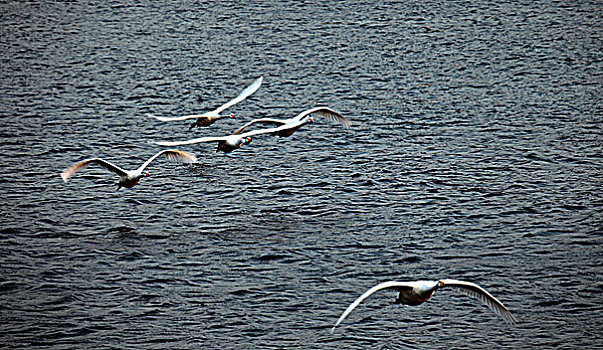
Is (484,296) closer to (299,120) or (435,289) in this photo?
(435,289)

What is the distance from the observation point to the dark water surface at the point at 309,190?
2317cm

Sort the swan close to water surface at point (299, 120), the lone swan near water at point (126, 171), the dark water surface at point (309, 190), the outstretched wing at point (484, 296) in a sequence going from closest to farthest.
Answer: the outstretched wing at point (484, 296)
the dark water surface at point (309, 190)
the lone swan near water at point (126, 171)
the swan close to water surface at point (299, 120)

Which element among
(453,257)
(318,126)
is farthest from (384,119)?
(453,257)

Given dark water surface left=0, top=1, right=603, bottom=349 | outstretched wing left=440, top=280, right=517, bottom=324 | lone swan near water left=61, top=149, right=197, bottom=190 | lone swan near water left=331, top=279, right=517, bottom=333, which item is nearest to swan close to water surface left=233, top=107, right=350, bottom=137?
dark water surface left=0, top=1, right=603, bottom=349

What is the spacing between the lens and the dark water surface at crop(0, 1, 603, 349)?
23172 mm

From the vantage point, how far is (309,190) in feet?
103

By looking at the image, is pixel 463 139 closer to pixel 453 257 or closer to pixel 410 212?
pixel 410 212

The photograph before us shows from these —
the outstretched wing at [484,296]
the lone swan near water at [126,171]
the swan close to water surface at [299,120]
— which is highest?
the swan close to water surface at [299,120]

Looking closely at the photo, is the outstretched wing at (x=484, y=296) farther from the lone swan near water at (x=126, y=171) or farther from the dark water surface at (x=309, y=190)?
the lone swan near water at (x=126, y=171)

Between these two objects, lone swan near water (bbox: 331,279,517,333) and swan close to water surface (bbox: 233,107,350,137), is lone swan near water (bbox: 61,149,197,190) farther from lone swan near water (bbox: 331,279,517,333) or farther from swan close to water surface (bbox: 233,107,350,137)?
lone swan near water (bbox: 331,279,517,333)

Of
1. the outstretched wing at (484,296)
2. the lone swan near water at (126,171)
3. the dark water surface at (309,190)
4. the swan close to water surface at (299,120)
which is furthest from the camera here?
the swan close to water surface at (299,120)

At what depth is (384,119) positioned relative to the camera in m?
39.2

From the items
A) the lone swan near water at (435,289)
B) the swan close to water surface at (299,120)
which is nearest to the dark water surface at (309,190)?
the lone swan near water at (435,289)

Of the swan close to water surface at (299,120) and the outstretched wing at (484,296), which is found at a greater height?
the swan close to water surface at (299,120)
